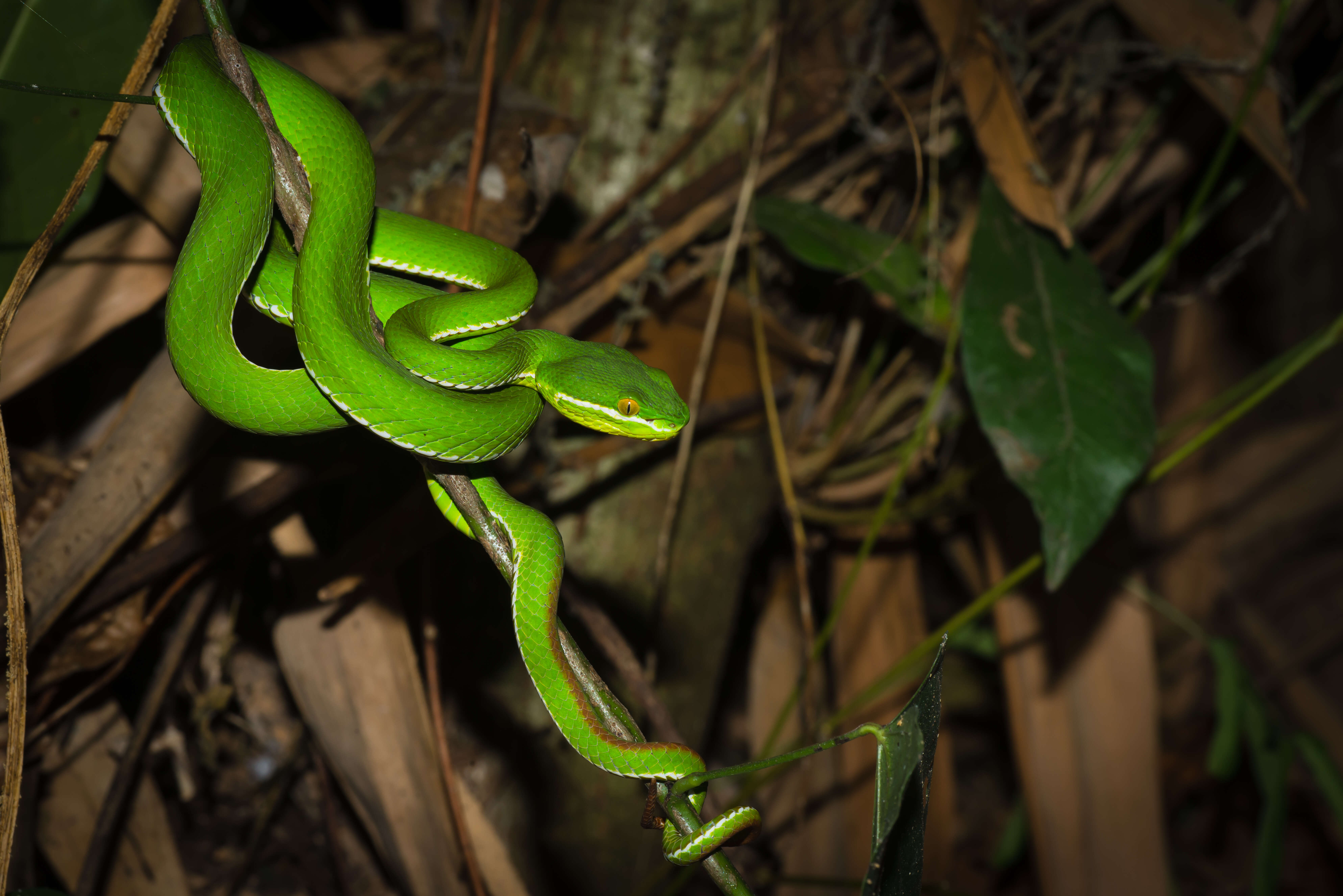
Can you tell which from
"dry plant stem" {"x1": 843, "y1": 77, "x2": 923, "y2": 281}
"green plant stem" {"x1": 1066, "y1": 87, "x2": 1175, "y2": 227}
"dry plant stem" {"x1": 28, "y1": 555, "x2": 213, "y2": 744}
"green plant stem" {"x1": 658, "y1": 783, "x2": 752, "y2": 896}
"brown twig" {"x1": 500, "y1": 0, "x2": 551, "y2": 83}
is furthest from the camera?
"green plant stem" {"x1": 1066, "y1": 87, "x2": 1175, "y2": 227}

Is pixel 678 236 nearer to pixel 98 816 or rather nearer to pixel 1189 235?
pixel 1189 235

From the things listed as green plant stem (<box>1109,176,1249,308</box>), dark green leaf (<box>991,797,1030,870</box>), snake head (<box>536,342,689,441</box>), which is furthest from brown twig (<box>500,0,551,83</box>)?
dark green leaf (<box>991,797,1030,870</box>)

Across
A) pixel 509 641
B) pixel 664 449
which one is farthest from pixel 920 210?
pixel 509 641

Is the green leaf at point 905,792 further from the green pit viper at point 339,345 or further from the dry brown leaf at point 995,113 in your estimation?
the dry brown leaf at point 995,113

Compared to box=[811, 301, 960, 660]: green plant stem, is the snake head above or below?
above

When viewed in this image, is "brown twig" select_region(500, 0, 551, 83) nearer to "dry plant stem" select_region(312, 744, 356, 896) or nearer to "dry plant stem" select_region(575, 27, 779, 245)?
"dry plant stem" select_region(575, 27, 779, 245)

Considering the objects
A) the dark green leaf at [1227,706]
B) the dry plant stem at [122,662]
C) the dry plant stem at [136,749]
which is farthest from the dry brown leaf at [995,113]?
the dry plant stem at [136,749]
